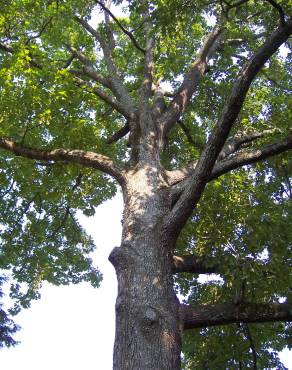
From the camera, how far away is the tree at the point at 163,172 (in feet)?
16.7

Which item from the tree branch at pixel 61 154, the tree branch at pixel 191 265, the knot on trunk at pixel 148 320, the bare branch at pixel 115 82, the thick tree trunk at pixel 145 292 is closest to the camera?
the thick tree trunk at pixel 145 292

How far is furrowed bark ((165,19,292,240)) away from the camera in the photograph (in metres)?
Answer: 4.95

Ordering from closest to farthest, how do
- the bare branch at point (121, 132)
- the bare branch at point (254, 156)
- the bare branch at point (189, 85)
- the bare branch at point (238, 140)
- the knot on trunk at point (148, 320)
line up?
the knot on trunk at point (148, 320)
the bare branch at point (254, 156)
the bare branch at point (238, 140)
the bare branch at point (189, 85)
the bare branch at point (121, 132)

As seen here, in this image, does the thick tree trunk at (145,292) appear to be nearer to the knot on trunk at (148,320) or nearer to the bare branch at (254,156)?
the knot on trunk at (148,320)

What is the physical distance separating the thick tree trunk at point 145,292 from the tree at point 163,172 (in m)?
0.02

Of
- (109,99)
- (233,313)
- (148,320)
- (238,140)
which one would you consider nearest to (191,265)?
(233,313)

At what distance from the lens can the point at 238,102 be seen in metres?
4.95

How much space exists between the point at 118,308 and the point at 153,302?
417 millimetres

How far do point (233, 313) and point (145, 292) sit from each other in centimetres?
125

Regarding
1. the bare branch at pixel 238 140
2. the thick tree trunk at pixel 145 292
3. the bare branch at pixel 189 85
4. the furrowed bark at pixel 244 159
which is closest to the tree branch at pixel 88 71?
the bare branch at pixel 189 85

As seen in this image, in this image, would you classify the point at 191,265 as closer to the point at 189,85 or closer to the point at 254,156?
the point at 254,156

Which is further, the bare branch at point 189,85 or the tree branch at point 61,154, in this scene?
the bare branch at point 189,85

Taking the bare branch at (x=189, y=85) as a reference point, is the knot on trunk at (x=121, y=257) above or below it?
below

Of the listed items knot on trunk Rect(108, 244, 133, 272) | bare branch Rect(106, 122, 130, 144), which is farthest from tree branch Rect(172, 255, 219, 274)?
bare branch Rect(106, 122, 130, 144)
